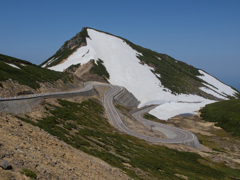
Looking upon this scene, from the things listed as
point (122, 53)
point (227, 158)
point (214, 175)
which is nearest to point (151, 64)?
point (122, 53)

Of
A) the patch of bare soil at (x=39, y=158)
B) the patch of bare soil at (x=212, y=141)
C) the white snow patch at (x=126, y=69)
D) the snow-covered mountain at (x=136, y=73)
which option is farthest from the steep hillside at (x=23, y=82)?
the white snow patch at (x=126, y=69)

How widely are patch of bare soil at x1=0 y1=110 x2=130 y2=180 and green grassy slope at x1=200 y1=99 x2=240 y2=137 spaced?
69242mm

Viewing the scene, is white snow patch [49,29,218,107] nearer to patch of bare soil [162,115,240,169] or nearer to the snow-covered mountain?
the snow-covered mountain

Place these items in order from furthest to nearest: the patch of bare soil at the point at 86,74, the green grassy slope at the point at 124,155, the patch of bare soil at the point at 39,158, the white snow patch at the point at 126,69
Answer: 1. the white snow patch at the point at 126,69
2. the patch of bare soil at the point at 86,74
3. the green grassy slope at the point at 124,155
4. the patch of bare soil at the point at 39,158

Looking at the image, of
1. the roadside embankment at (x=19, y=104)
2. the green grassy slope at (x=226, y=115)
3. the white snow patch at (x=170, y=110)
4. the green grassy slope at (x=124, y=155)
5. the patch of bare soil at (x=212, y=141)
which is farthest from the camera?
the white snow patch at (x=170, y=110)

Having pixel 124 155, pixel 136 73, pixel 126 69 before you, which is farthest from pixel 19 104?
pixel 136 73

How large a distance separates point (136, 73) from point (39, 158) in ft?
380

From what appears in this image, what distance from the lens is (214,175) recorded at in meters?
35.1

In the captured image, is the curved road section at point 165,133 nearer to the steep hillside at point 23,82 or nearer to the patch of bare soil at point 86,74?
the steep hillside at point 23,82

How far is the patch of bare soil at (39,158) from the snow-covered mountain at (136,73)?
73.3m

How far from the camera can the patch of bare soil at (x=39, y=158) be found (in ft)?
42.9

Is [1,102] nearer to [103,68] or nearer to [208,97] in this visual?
[103,68]

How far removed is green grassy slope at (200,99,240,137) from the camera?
254 feet

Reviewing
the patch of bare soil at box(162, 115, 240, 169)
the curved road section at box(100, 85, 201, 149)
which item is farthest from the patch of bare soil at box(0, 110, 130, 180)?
the patch of bare soil at box(162, 115, 240, 169)
